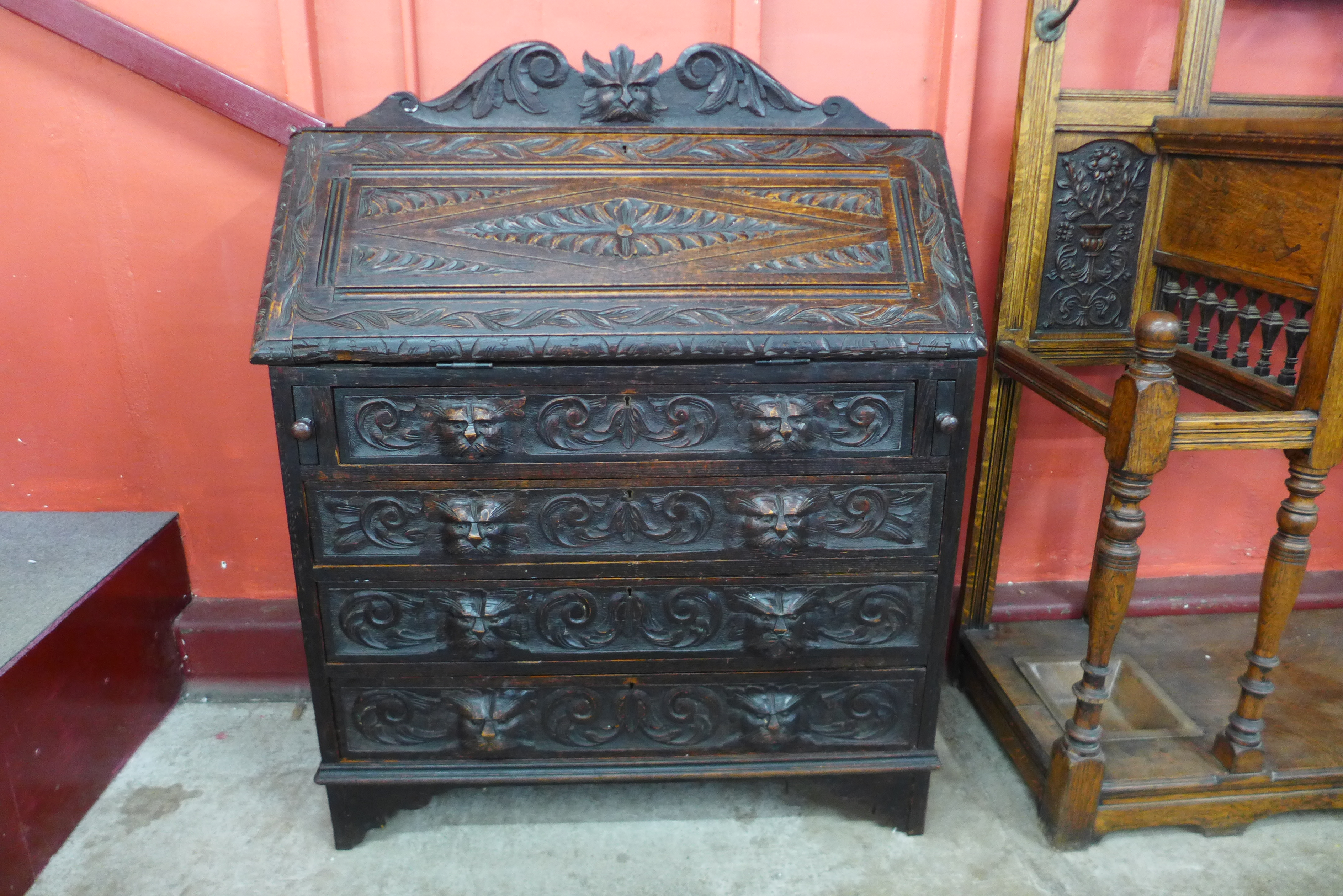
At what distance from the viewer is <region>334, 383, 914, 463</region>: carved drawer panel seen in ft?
5.05

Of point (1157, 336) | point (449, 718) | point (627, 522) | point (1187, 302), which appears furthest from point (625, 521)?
point (1187, 302)

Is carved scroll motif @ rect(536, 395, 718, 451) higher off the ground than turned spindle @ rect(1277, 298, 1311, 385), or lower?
lower

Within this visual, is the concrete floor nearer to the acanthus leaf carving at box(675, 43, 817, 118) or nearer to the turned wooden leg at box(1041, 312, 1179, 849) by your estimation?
the turned wooden leg at box(1041, 312, 1179, 849)

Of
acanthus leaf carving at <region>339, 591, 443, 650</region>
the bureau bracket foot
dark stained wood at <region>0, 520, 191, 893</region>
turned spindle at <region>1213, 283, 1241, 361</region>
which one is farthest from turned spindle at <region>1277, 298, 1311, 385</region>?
dark stained wood at <region>0, 520, 191, 893</region>

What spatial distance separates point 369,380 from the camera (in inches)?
59.5

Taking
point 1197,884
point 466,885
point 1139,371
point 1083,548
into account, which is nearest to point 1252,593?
point 1083,548

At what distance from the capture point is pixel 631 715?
1.80 meters

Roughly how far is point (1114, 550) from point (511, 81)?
4.76ft

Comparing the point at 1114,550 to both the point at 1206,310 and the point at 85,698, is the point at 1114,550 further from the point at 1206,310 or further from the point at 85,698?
the point at 85,698

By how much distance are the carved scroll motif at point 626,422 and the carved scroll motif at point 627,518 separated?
103mm

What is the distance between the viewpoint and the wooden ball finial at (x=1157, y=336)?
1.42 meters

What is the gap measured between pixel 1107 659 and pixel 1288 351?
65 centimetres

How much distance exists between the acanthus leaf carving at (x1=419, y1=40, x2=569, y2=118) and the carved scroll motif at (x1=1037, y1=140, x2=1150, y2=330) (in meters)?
1.12

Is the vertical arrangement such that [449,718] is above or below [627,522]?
below
